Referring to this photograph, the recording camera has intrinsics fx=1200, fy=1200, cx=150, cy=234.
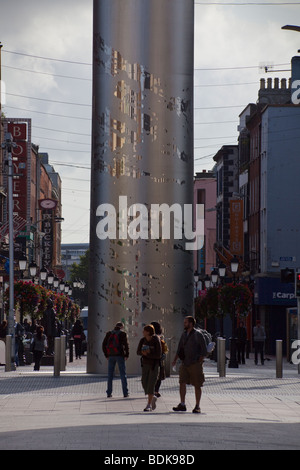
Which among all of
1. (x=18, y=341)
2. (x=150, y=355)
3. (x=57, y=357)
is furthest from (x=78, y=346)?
(x=150, y=355)

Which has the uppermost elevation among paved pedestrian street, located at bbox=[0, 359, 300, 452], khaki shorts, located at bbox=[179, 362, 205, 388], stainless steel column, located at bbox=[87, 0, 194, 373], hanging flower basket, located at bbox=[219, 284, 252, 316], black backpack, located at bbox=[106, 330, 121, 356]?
stainless steel column, located at bbox=[87, 0, 194, 373]

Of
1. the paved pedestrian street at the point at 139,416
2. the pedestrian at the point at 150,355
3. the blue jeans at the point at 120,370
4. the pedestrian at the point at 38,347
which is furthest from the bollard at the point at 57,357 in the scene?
the pedestrian at the point at 150,355

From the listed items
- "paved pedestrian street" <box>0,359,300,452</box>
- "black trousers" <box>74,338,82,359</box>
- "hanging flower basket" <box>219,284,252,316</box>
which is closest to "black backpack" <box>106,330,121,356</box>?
"paved pedestrian street" <box>0,359,300,452</box>

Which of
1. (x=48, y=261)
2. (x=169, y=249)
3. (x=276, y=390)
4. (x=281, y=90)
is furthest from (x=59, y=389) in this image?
(x=48, y=261)

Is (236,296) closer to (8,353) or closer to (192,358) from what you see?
(8,353)

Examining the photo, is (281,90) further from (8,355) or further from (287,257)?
(8,355)

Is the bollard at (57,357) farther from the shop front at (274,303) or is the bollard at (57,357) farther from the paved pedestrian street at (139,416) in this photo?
the shop front at (274,303)

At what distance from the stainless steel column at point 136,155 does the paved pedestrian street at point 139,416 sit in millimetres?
2305

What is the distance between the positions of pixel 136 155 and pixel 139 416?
14919 millimetres

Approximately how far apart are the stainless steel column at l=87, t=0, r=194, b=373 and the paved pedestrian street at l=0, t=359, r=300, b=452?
231 centimetres

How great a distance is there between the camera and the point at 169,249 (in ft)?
114

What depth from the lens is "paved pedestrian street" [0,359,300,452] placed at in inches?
613

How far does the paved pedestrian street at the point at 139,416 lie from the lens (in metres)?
15.6

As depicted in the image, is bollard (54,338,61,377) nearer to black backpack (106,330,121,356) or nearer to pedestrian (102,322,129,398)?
pedestrian (102,322,129,398)
